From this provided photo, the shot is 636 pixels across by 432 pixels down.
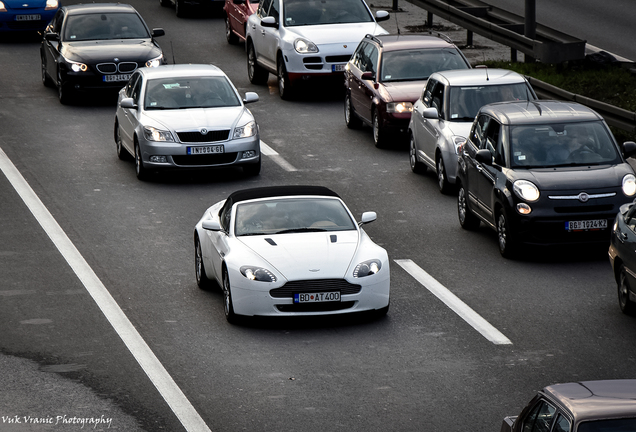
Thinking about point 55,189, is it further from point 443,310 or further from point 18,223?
point 443,310

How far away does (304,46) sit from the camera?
26109 mm

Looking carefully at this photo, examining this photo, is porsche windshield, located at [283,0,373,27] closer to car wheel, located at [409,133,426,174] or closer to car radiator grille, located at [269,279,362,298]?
car wheel, located at [409,133,426,174]

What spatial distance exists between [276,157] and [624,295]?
382 inches

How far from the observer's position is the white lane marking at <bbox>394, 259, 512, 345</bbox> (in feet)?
42.3

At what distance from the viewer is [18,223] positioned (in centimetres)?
1795

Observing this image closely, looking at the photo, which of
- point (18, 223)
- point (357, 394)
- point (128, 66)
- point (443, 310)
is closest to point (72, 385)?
point (357, 394)

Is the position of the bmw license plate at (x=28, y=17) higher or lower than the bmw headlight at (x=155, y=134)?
lower

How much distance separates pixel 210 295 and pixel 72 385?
337 cm

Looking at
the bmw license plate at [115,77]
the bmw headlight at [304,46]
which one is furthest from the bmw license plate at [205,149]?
the bmw headlight at [304,46]

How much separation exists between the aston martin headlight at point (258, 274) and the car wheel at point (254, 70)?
15783mm

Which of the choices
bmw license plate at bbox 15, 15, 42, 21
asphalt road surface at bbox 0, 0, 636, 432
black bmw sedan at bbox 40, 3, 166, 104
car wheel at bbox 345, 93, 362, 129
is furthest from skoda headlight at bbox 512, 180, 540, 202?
bmw license plate at bbox 15, 15, 42, 21

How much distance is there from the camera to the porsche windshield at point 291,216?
556 inches

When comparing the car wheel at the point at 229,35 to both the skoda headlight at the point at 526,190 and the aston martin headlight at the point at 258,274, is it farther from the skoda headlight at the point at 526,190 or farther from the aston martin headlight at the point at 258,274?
the aston martin headlight at the point at 258,274

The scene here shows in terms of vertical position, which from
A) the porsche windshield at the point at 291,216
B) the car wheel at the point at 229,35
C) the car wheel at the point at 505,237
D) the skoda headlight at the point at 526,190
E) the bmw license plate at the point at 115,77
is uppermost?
the porsche windshield at the point at 291,216
